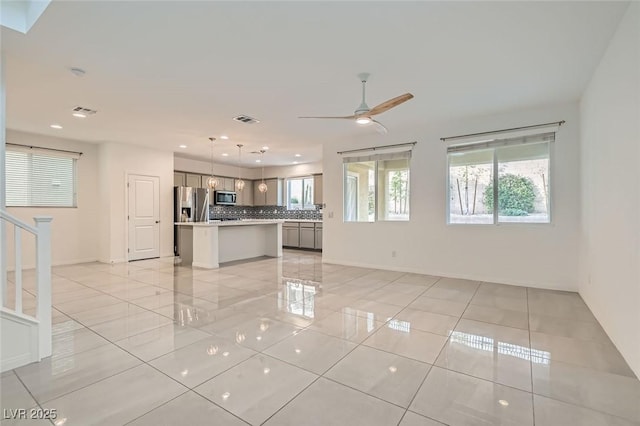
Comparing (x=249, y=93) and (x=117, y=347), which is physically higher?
(x=249, y=93)

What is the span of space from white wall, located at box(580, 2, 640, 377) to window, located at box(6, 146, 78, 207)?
341 inches

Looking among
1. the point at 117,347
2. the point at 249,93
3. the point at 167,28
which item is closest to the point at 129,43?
the point at 167,28

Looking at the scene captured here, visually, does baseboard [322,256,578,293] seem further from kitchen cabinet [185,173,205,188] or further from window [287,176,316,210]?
kitchen cabinet [185,173,205,188]

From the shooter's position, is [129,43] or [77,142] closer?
[129,43]

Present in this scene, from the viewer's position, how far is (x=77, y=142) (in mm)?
6516

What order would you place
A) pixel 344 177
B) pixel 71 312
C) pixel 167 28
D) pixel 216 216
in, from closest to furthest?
pixel 167 28 < pixel 71 312 < pixel 344 177 < pixel 216 216

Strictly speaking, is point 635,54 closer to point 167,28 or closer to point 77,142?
point 167,28

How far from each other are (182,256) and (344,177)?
12.7 ft

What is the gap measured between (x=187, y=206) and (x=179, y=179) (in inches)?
38.3

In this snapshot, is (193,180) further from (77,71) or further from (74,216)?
(77,71)

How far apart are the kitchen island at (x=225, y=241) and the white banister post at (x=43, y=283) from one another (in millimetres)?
3518

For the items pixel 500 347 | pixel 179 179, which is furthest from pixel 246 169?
pixel 500 347

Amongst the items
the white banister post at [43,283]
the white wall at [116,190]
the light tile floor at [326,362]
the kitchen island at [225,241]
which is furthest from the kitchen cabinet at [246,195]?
the white banister post at [43,283]

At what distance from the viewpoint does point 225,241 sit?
658cm
